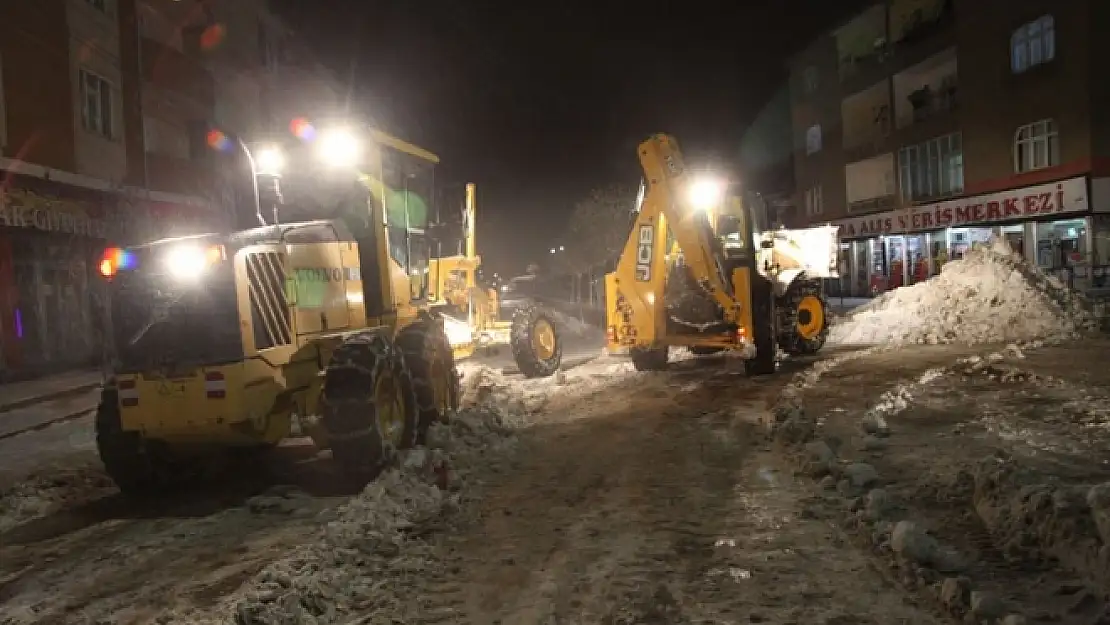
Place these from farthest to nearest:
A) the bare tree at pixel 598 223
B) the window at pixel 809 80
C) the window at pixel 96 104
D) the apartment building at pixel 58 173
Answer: the bare tree at pixel 598 223
the window at pixel 809 80
the window at pixel 96 104
the apartment building at pixel 58 173

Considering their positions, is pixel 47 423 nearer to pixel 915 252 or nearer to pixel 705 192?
pixel 705 192

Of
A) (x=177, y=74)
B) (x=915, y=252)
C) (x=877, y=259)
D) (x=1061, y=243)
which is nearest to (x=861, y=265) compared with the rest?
(x=877, y=259)

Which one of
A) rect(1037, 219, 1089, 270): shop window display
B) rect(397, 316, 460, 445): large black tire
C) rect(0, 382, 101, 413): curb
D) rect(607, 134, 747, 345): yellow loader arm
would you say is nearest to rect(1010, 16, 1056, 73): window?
rect(1037, 219, 1089, 270): shop window display

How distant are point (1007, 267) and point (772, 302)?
8.28 m

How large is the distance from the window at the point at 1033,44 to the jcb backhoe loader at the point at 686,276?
794 inches

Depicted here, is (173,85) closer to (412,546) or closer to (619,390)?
(619,390)

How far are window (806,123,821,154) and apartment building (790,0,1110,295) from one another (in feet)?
0.33

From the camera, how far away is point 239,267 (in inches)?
297

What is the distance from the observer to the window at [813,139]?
147 ft

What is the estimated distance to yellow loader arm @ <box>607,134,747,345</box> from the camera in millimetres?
13391

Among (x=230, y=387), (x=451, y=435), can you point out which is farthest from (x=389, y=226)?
(x=230, y=387)

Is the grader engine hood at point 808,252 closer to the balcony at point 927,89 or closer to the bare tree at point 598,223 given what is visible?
the balcony at point 927,89

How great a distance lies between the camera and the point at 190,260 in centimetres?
769

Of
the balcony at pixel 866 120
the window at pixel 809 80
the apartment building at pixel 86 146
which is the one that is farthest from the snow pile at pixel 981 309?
the window at pixel 809 80
